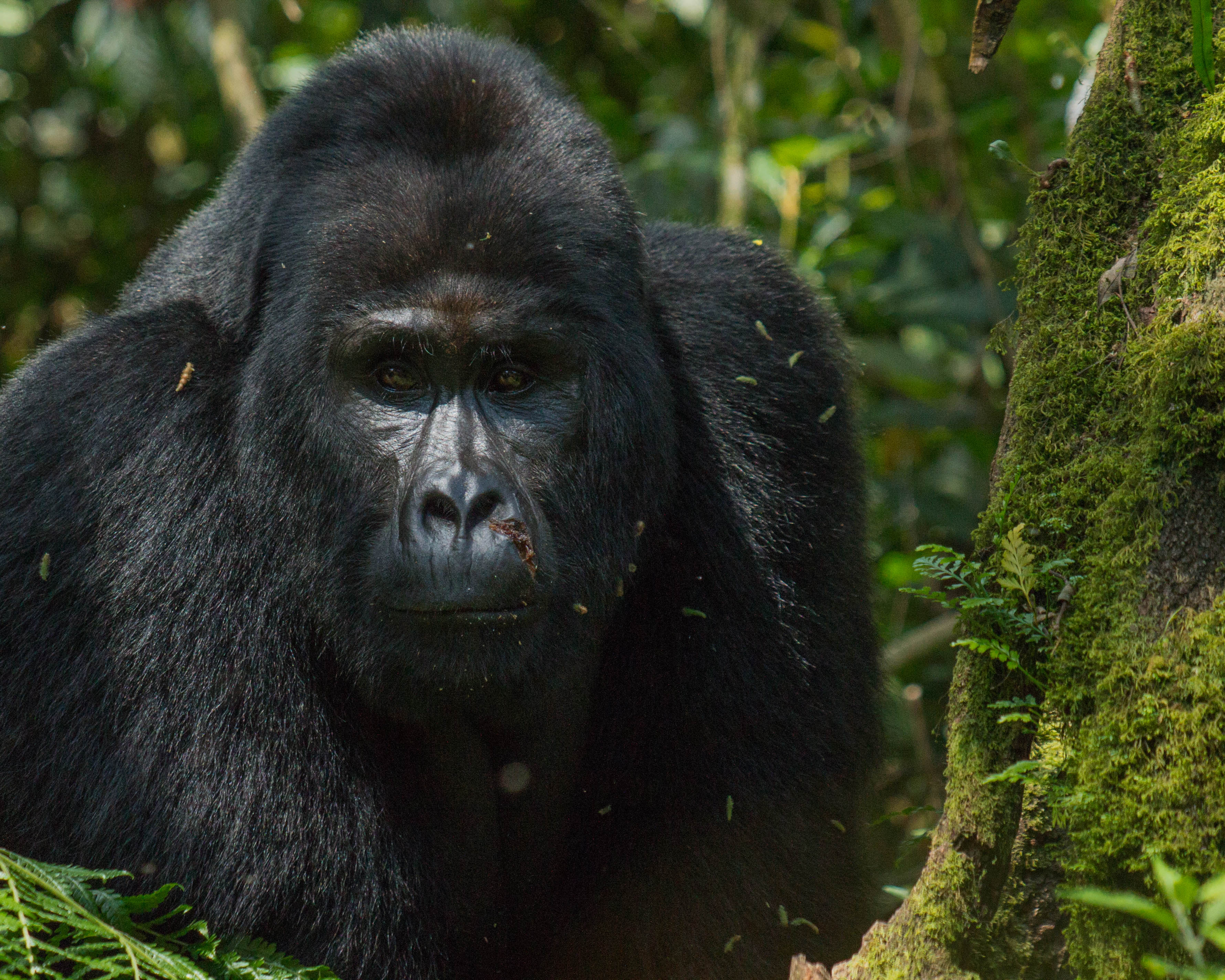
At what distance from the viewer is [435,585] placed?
2.76 m

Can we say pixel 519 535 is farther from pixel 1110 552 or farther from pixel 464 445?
pixel 1110 552

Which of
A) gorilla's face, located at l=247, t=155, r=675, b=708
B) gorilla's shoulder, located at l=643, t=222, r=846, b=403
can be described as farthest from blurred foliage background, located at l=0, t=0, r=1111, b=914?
gorilla's face, located at l=247, t=155, r=675, b=708

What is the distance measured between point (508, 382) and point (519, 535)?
1.63ft

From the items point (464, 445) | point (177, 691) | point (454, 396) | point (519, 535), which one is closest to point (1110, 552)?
point (519, 535)

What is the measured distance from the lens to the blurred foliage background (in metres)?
5.60

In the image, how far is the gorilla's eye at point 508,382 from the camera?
313 centimetres

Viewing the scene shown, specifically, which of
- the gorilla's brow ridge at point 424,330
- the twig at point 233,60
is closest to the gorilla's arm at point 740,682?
the gorilla's brow ridge at point 424,330

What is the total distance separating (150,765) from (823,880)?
67.1 inches

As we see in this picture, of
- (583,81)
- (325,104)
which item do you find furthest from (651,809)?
(583,81)

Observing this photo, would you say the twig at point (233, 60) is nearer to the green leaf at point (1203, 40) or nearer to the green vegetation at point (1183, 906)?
the green leaf at point (1203, 40)

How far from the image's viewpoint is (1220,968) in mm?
1670

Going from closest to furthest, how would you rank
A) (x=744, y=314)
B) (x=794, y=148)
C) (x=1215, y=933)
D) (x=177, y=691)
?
(x=1215, y=933) < (x=177, y=691) < (x=744, y=314) < (x=794, y=148)

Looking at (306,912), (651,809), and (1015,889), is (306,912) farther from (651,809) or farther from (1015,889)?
(1015,889)

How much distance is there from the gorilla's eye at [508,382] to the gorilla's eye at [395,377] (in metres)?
0.18
